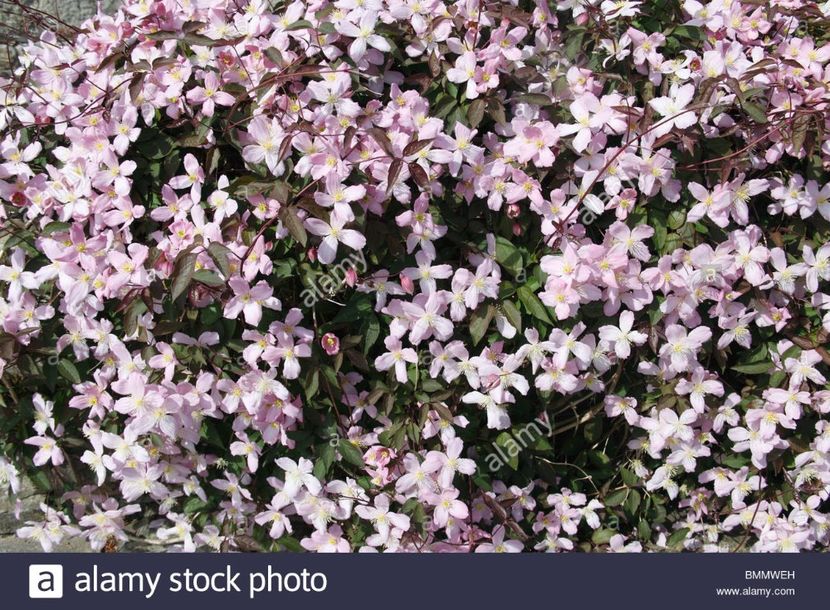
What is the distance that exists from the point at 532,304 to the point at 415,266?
293 millimetres

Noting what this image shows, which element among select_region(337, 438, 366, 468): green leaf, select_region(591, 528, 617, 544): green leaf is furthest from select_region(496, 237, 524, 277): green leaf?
select_region(591, 528, 617, 544): green leaf

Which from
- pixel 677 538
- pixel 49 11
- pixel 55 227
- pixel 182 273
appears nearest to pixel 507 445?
pixel 677 538

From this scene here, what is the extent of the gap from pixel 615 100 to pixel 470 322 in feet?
2.10

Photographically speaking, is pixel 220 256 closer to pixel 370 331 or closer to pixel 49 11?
pixel 370 331

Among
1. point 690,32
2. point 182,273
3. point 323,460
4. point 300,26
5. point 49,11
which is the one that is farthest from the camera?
point 49,11

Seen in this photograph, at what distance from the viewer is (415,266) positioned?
190 cm

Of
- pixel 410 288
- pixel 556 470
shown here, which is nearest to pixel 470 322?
pixel 410 288

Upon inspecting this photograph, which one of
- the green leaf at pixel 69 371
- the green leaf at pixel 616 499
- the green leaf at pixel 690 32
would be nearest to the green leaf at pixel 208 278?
the green leaf at pixel 69 371

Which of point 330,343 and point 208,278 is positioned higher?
point 208,278

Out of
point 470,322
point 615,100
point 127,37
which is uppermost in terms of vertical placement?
point 127,37

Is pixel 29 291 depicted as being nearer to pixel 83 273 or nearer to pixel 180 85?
pixel 83 273

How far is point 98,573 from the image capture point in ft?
6.48

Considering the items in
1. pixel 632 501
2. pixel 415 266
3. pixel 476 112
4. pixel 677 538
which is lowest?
pixel 677 538

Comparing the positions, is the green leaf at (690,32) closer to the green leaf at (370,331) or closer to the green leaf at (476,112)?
the green leaf at (476,112)
